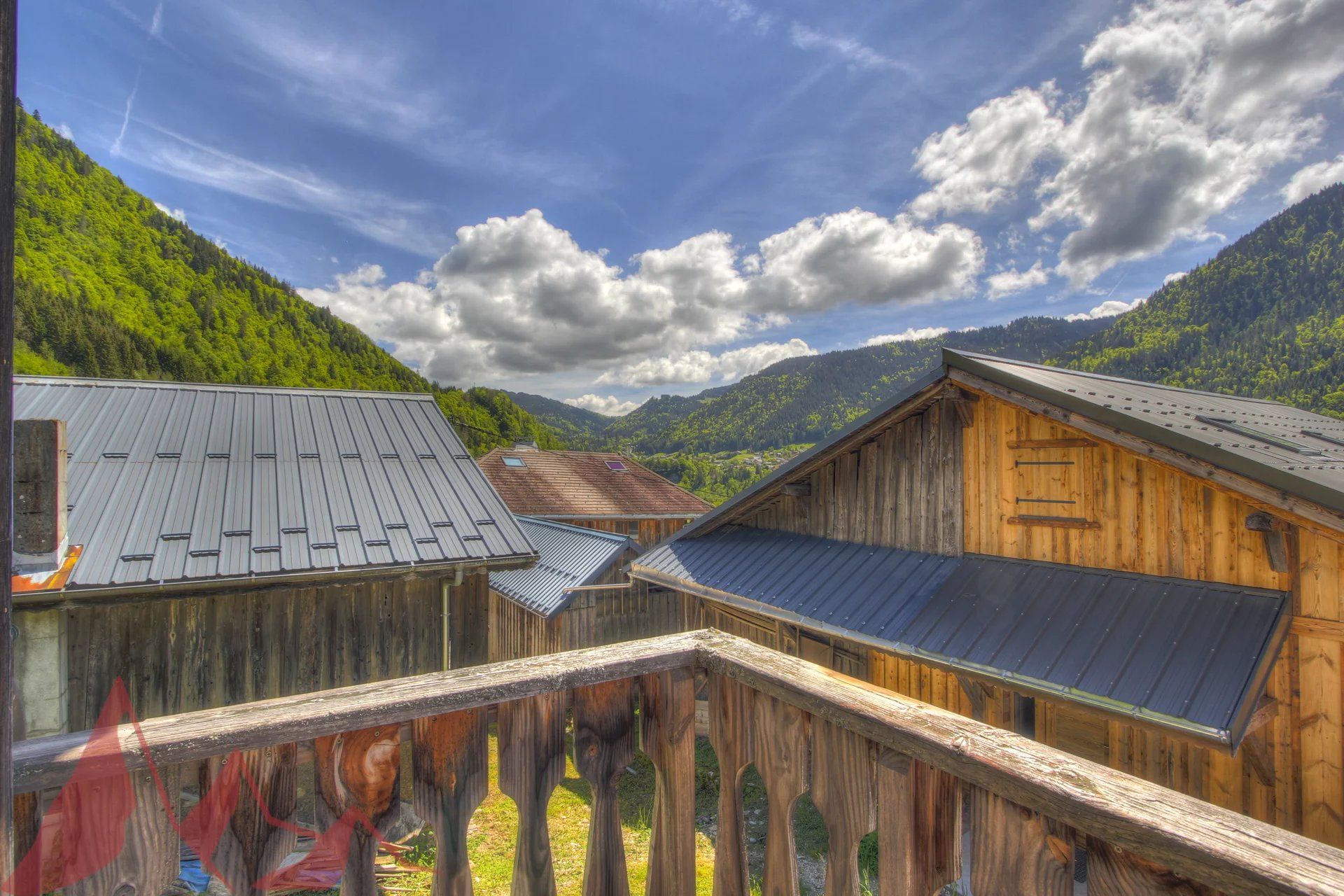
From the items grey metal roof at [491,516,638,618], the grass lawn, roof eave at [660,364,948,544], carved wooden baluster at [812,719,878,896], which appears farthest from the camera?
grey metal roof at [491,516,638,618]

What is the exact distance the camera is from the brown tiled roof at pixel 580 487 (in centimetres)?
2195

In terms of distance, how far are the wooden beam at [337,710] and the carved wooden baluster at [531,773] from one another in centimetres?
6

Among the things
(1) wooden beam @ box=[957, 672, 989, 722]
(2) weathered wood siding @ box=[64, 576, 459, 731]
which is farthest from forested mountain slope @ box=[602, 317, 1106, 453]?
(2) weathered wood siding @ box=[64, 576, 459, 731]

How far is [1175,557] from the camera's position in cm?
522

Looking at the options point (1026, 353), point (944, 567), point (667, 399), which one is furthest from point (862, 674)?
point (667, 399)

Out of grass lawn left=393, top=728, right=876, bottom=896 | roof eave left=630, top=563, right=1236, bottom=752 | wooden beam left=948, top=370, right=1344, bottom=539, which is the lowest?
grass lawn left=393, top=728, right=876, bottom=896

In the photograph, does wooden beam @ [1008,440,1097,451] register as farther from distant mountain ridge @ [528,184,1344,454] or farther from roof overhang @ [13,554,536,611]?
roof overhang @ [13,554,536,611]

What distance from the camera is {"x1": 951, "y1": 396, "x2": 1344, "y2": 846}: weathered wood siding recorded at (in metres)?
4.46

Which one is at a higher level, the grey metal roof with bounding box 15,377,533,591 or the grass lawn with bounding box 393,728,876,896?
the grey metal roof with bounding box 15,377,533,591

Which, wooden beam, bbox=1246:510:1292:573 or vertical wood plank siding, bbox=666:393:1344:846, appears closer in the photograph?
vertical wood plank siding, bbox=666:393:1344:846

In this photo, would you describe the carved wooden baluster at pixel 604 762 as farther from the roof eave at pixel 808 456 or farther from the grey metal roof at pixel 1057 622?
the roof eave at pixel 808 456

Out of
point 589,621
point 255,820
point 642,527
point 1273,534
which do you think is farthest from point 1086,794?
point 642,527

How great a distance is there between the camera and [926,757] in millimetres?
975

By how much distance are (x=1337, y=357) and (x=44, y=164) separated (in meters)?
89.6
